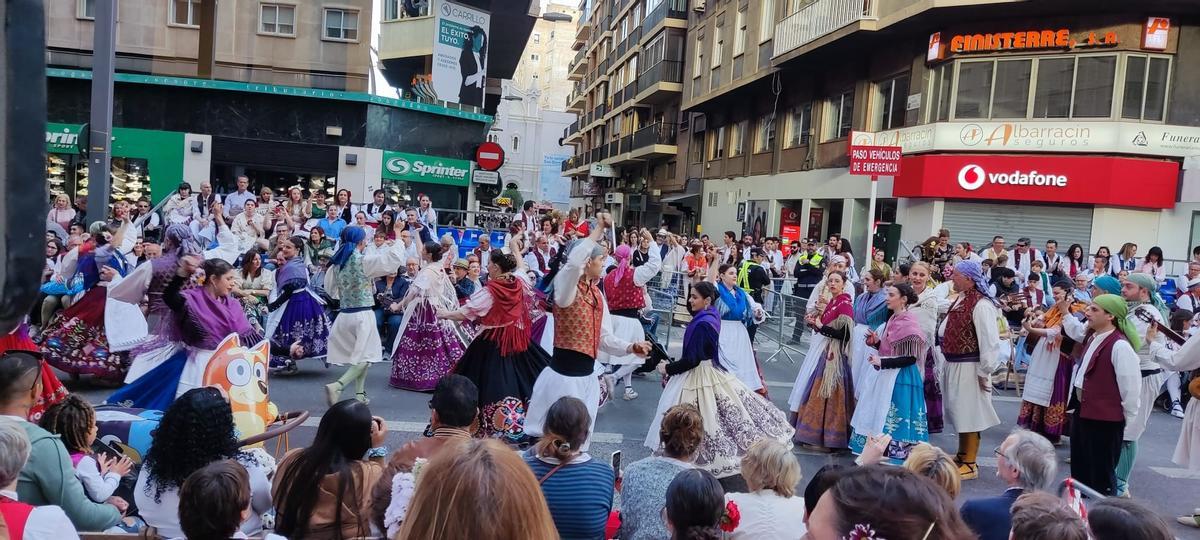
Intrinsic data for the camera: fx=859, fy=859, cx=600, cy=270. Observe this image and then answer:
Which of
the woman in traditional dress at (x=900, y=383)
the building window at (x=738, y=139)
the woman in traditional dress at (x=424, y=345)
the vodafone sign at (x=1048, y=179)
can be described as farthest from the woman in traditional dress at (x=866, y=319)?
the building window at (x=738, y=139)

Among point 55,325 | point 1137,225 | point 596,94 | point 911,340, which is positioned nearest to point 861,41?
point 1137,225

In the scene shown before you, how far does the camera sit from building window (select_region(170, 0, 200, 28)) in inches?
894

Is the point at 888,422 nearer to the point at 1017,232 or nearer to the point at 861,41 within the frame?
the point at 1017,232

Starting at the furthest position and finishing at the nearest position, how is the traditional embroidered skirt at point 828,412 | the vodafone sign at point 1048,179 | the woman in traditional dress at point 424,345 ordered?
the vodafone sign at point 1048,179
the woman in traditional dress at point 424,345
the traditional embroidered skirt at point 828,412

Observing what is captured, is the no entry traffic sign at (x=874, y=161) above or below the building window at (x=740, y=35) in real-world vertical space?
below

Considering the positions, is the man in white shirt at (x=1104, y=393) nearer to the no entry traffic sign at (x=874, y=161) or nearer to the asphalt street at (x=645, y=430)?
the asphalt street at (x=645, y=430)

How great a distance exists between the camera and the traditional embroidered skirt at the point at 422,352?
9828 millimetres

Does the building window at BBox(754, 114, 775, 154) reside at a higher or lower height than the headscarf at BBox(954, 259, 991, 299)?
higher

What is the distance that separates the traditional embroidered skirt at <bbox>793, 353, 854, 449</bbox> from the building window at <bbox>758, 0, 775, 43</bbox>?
20991 millimetres

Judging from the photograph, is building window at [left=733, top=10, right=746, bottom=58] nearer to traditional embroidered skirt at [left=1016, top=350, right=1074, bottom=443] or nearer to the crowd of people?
the crowd of people

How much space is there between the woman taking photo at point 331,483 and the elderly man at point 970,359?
567 centimetres

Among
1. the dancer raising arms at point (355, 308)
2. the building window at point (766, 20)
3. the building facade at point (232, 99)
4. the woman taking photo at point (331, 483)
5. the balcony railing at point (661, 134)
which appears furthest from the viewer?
the balcony railing at point (661, 134)

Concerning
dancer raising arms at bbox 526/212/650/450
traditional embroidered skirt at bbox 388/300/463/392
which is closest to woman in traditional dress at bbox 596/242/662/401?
traditional embroidered skirt at bbox 388/300/463/392

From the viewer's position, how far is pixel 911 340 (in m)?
7.27
